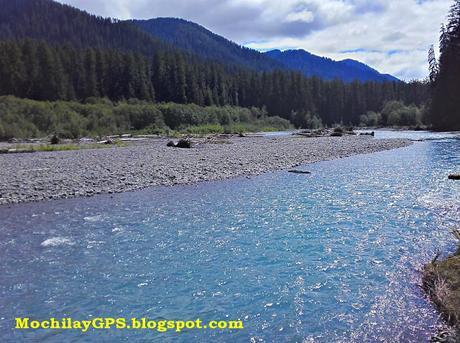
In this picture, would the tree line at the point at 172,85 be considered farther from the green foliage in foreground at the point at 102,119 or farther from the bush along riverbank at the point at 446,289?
the bush along riverbank at the point at 446,289

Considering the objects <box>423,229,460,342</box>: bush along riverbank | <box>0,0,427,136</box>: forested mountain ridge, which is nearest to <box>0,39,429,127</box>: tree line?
<box>0,0,427,136</box>: forested mountain ridge

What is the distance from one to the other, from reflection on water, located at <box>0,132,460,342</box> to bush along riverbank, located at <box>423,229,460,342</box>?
0.26 m

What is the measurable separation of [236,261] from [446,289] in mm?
4765

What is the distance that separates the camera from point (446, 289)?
7.46 metres

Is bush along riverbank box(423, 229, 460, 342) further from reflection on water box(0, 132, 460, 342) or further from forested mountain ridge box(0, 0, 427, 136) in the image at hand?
forested mountain ridge box(0, 0, 427, 136)

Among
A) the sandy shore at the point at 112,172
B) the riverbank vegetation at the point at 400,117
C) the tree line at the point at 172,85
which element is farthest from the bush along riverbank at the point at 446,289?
the tree line at the point at 172,85

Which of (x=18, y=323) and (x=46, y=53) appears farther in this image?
(x=46, y=53)

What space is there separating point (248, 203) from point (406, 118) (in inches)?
4035

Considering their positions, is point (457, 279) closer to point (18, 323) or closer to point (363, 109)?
point (18, 323)

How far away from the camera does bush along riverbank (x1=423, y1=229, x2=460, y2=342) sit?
6.34 metres

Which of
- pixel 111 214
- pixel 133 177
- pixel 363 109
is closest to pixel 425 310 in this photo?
pixel 111 214

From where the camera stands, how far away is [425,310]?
720 cm

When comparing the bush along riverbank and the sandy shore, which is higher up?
the sandy shore

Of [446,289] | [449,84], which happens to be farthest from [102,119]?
[446,289]
